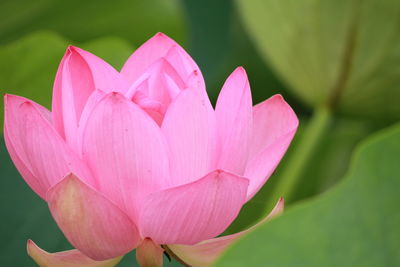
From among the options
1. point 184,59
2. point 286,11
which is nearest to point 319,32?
point 286,11

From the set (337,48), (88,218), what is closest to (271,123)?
(88,218)

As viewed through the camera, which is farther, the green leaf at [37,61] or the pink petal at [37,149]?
the green leaf at [37,61]

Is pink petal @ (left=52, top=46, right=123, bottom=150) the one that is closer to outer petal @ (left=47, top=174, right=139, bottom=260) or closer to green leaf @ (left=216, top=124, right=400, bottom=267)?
Answer: outer petal @ (left=47, top=174, right=139, bottom=260)

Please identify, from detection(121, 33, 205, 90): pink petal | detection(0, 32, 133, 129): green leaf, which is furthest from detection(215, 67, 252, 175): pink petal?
detection(0, 32, 133, 129): green leaf

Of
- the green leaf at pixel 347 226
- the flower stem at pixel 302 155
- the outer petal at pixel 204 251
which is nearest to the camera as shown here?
the green leaf at pixel 347 226

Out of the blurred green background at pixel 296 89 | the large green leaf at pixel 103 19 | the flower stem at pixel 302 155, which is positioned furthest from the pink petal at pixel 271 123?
the large green leaf at pixel 103 19

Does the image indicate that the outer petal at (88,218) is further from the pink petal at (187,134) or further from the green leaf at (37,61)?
the green leaf at (37,61)

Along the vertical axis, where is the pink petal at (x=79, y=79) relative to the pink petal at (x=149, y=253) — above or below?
above
